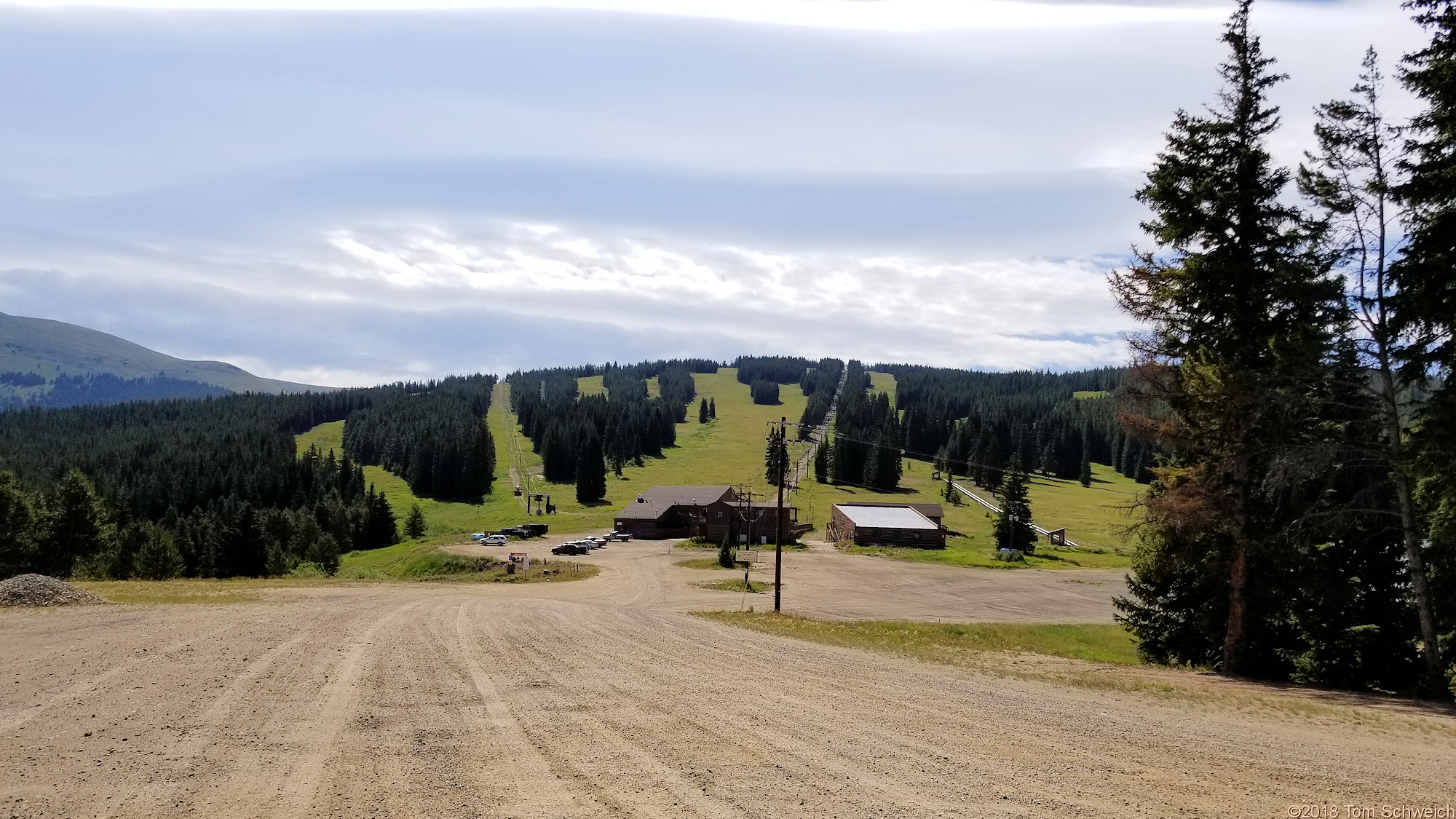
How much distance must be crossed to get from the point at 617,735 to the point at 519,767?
1.93 meters

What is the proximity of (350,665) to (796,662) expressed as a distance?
408 inches

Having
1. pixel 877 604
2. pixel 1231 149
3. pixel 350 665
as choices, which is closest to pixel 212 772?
pixel 350 665

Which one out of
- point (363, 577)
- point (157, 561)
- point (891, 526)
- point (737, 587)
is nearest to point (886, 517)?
point (891, 526)

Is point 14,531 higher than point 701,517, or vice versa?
point 701,517

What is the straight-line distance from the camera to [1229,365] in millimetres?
21750

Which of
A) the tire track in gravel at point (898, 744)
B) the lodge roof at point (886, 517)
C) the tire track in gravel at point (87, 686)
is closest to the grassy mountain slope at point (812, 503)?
the lodge roof at point (886, 517)

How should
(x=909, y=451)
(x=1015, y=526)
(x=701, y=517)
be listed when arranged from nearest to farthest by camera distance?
(x=1015, y=526), (x=701, y=517), (x=909, y=451)

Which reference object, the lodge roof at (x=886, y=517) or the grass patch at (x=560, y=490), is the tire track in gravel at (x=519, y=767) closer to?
the lodge roof at (x=886, y=517)

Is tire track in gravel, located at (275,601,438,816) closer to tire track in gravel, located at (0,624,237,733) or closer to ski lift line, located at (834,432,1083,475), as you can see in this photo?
tire track in gravel, located at (0,624,237,733)

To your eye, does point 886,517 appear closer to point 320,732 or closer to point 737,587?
point 737,587

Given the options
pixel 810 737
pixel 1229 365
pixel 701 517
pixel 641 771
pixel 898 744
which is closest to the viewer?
pixel 641 771

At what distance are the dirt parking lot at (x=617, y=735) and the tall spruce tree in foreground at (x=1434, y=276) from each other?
591cm

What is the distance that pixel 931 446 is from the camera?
7338 inches

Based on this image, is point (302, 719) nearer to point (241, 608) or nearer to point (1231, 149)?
point (241, 608)
